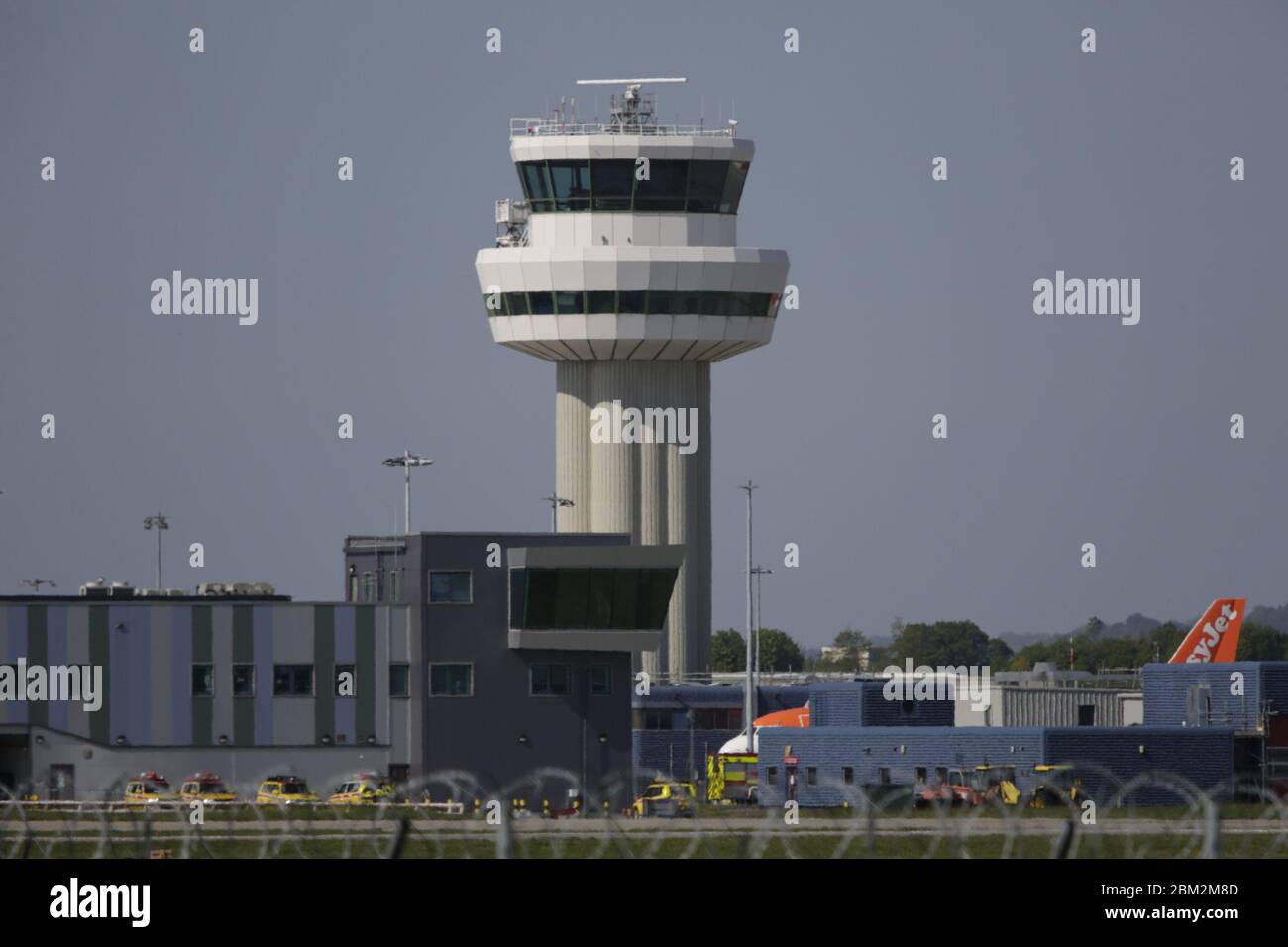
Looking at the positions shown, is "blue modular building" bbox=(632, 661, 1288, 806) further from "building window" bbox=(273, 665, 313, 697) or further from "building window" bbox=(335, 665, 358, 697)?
"building window" bbox=(273, 665, 313, 697)

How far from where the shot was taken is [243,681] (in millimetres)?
96625

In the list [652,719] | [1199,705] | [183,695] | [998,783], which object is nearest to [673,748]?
[652,719]

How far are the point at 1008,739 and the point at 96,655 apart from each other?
33.9 meters

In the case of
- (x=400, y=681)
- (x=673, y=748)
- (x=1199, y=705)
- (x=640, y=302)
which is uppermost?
(x=640, y=302)

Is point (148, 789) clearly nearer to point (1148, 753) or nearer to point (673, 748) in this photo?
point (1148, 753)

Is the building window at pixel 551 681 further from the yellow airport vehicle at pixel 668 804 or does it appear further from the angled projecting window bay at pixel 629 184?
the angled projecting window bay at pixel 629 184

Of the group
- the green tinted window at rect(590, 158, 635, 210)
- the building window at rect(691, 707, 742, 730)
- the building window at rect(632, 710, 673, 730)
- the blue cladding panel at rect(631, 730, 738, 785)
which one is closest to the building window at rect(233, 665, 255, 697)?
the blue cladding panel at rect(631, 730, 738, 785)

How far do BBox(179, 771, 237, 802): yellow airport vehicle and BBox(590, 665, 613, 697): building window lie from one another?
1557cm

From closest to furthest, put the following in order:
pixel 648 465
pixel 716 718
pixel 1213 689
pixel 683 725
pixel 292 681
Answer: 1. pixel 292 681
2. pixel 1213 689
3. pixel 683 725
4. pixel 716 718
5. pixel 648 465

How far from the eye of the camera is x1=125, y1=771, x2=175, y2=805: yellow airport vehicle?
82.7 metres

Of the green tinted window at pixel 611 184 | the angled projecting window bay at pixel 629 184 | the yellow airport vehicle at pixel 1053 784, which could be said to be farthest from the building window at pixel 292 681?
the green tinted window at pixel 611 184

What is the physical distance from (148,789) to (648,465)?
63734 millimetres
